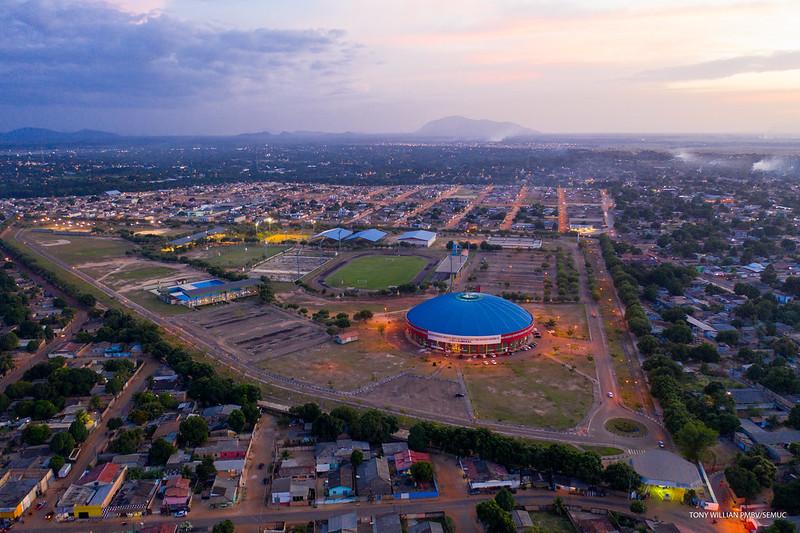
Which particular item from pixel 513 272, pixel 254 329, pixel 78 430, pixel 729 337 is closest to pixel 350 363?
pixel 254 329

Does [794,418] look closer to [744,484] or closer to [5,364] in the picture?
[744,484]

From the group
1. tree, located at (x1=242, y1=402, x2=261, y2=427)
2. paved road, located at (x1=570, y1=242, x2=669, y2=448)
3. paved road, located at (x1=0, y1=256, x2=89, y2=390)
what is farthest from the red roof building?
paved road, located at (x1=0, y1=256, x2=89, y2=390)

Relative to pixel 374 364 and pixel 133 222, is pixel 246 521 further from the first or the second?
pixel 133 222

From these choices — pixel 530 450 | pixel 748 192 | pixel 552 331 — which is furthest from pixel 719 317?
pixel 748 192

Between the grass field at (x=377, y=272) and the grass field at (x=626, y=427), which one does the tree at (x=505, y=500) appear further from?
the grass field at (x=377, y=272)

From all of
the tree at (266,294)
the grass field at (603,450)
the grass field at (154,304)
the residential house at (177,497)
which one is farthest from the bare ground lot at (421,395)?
the grass field at (154,304)

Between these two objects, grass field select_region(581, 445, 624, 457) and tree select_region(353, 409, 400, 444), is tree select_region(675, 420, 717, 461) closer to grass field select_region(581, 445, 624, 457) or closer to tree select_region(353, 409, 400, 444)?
grass field select_region(581, 445, 624, 457)
